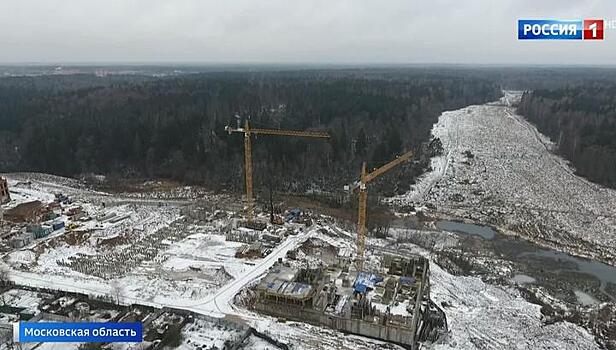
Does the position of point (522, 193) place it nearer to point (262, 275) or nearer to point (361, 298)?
point (361, 298)

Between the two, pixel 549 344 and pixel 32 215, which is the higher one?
pixel 32 215

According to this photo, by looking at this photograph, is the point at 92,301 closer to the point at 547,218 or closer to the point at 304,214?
the point at 304,214

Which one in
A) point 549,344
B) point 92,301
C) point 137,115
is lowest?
point 549,344

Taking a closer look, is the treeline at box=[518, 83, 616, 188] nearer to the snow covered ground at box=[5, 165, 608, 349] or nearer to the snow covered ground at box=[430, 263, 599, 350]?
the snow covered ground at box=[430, 263, 599, 350]

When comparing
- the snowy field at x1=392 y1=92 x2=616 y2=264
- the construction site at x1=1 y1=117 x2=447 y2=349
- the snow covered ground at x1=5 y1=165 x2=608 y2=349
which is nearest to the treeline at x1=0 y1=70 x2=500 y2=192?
the snowy field at x1=392 y1=92 x2=616 y2=264

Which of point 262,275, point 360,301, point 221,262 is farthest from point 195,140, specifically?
point 360,301

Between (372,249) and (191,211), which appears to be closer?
(372,249)

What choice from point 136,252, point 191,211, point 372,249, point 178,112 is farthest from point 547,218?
point 178,112
